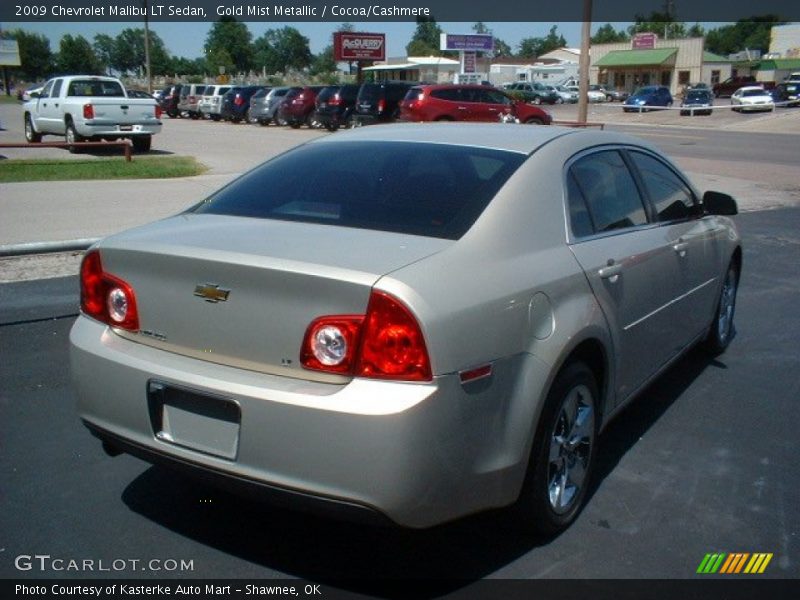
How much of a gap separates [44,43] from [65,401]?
341 ft

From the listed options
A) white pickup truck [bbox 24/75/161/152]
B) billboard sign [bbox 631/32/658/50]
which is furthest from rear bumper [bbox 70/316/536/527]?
billboard sign [bbox 631/32/658/50]

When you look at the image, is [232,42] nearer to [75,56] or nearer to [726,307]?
[75,56]

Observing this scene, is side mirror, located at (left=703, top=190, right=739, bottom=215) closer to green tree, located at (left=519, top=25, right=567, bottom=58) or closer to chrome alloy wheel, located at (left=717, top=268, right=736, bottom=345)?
chrome alloy wheel, located at (left=717, top=268, right=736, bottom=345)

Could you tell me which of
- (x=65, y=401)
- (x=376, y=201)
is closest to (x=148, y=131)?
(x=65, y=401)

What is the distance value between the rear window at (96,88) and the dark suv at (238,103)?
17.8m

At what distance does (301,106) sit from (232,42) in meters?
67.1

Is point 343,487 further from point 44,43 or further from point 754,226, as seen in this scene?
point 44,43

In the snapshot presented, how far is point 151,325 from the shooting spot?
3.37 m

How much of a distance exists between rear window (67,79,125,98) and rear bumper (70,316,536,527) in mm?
19496

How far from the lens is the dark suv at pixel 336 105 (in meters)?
32.2

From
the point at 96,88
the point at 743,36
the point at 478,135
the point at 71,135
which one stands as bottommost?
the point at 71,135

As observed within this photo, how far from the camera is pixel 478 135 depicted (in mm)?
4293

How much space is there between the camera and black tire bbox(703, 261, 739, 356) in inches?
233

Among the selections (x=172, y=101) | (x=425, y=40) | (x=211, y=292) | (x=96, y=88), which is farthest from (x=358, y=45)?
(x=425, y=40)
